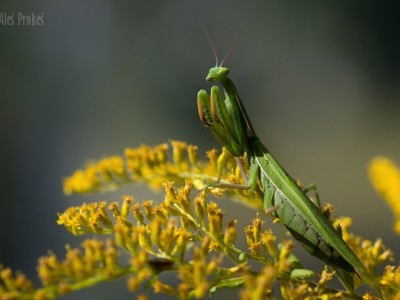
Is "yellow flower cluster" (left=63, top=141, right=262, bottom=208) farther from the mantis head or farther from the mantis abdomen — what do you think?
the mantis head

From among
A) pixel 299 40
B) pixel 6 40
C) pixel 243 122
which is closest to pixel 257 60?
pixel 299 40

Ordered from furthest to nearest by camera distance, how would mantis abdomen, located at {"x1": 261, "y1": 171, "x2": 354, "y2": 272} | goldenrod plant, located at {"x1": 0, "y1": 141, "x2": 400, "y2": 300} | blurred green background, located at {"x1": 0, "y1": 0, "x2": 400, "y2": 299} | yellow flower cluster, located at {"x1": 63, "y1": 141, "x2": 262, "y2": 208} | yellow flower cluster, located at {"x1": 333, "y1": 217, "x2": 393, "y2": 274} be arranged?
blurred green background, located at {"x1": 0, "y1": 0, "x2": 400, "y2": 299}
yellow flower cluster, located at {"x1": 63, "y1": 141, "x2": 262, "y2": 208}
yellow flower cluster, located at {"x1": 333, "y1": 217, "x2": 393, "y2": 274}
mantis abdomen, located at {"x1": 261, "y1": 171, "x2": 354, "y2": 272}
goldenrod plant, located at {"x1": 0, "y1": 141, "x2": 400, "y2": 300}

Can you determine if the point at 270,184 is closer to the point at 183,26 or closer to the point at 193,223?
the point at 193,223

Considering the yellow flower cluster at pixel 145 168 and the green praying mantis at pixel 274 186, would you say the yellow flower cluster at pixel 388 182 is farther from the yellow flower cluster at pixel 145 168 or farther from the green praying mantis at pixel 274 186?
the yellow flower cluster at pixel 145 168

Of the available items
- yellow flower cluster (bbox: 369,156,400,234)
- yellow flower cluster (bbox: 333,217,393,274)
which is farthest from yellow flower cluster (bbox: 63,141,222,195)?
yellow flower cluster (bbox: 369,156,400,234)

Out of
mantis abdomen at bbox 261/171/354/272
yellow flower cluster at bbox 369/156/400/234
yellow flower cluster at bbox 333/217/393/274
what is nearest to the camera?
mantis abdomen at bbox 261/171/354/272

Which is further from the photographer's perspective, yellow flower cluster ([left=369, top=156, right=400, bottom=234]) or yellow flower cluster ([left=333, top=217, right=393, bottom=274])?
yellow flower cluster ([left=369, top=156, right=400, bottom=234])
